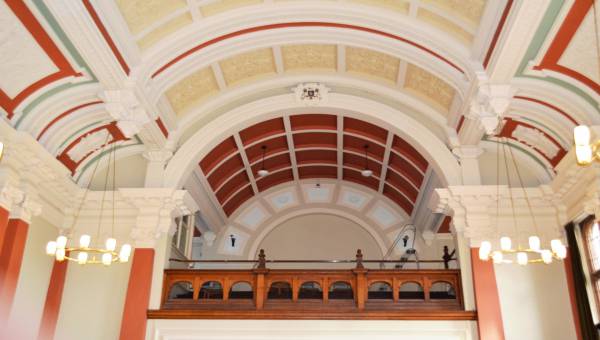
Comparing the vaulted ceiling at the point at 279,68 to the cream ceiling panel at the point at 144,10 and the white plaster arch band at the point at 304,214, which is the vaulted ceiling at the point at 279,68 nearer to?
the cream ceiling panel at the point at 144,10

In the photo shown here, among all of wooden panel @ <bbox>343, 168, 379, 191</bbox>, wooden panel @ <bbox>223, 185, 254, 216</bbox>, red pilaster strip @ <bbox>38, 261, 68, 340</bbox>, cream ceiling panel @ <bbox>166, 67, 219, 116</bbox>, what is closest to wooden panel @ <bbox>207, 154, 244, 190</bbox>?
wooden panel @ <bbox>223, 185, 254, 216</bbox>

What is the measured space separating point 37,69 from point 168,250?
3.70 meters

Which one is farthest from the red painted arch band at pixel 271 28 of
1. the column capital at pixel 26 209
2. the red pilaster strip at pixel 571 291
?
the red pilaster strip at pixel 571 291

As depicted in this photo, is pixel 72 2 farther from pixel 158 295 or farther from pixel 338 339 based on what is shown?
pixel 338 339

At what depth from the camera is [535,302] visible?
825 cm

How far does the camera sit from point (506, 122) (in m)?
8.52

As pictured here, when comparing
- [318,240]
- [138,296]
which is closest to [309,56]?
[138,296]

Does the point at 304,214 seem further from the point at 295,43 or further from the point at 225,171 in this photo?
the point at 295,43

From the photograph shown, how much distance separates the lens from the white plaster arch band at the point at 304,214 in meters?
14.0

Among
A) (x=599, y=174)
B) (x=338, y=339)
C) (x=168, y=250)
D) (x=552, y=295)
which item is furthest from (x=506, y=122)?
(x=168, y=250)

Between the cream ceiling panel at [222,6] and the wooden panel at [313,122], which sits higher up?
the wooden panel at [313,122]

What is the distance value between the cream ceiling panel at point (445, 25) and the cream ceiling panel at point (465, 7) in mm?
189

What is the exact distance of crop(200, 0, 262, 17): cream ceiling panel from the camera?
25.3ft

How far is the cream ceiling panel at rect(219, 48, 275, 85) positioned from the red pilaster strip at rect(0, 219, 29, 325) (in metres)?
3.97
